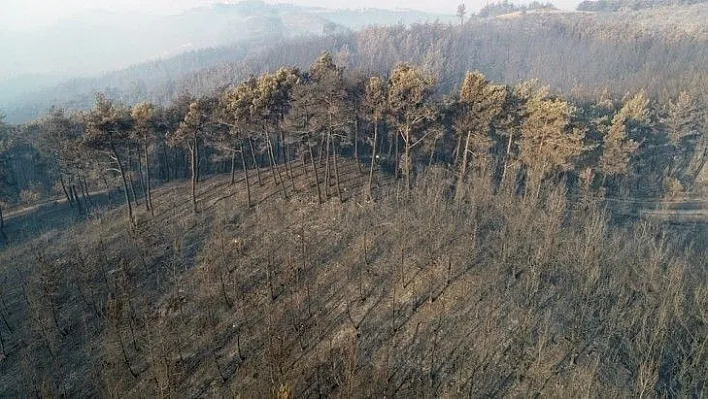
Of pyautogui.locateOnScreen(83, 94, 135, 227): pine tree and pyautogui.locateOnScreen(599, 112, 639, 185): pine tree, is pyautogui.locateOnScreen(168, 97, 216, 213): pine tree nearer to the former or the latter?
pyautogui.locateOnScreen(83, 94, 135, 227): pine tree

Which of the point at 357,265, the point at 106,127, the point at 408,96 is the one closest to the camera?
the point at 357,265

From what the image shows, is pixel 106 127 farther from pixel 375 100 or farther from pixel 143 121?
pixel 375 100

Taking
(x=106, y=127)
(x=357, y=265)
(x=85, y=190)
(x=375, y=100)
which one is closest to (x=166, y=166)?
(x=85, y=190)

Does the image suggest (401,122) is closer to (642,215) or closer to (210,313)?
(210,313)

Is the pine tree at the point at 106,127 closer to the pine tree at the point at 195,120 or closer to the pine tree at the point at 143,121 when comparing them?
the pine tree at the point at 143,121

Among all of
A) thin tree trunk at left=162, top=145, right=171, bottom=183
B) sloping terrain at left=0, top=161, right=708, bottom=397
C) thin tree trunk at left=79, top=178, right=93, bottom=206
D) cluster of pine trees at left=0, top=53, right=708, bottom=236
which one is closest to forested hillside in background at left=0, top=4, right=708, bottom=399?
sloping terrain at left=0, top=161, right=708, bottom=397

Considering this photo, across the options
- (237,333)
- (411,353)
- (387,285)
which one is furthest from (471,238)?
(237,333)

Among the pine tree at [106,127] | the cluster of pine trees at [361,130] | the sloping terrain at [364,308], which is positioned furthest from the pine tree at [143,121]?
the sloping terrain at [364,308]
